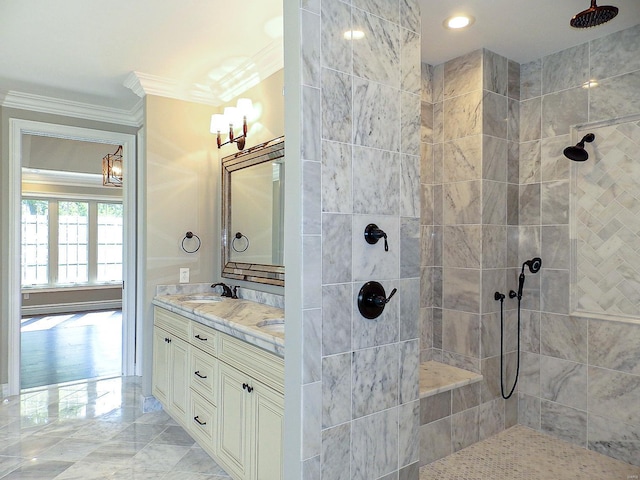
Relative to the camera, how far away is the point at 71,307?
8094mm

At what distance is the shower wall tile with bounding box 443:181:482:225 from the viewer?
2854 mm

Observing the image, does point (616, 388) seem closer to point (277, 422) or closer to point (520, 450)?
point (520, 450)

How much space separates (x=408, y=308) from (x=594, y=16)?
4.95ft

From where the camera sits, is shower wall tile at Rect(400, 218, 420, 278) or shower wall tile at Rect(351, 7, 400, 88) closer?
shower wall tile at Rect(351, 7, 400, 88)

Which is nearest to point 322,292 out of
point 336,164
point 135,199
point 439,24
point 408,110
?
point 336,164

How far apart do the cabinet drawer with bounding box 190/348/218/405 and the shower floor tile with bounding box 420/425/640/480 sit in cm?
127

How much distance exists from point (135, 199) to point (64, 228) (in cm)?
487

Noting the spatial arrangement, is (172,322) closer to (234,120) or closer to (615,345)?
(234,120)

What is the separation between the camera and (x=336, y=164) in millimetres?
1711

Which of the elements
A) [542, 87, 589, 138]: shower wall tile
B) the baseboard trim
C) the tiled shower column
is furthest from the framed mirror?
the baseboard trim

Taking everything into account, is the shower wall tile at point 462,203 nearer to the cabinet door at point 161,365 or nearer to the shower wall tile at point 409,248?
the shower wall tile at point 409,248

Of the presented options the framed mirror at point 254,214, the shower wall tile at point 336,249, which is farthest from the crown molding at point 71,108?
the shower wall tile at point 336,249

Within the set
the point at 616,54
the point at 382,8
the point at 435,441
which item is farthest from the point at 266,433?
the point at 616,54

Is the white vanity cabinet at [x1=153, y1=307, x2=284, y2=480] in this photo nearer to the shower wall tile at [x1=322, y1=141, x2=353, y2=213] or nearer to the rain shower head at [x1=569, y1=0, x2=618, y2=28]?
the shower wall tile at [x1=322, y1=141, x2=353, y2=213]
